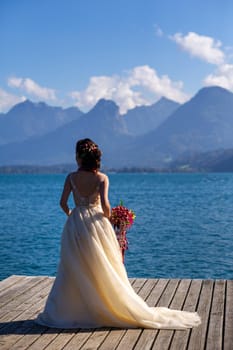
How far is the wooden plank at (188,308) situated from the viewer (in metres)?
5.88

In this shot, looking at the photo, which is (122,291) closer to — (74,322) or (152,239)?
(74,322)

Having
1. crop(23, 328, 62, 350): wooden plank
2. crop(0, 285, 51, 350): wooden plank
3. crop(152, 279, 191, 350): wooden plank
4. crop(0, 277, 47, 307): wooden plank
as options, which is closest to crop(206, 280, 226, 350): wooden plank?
crop(152, 279, 191, 350): wooden plank

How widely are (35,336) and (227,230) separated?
76.3ft

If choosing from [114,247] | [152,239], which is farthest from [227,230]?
[114,247]

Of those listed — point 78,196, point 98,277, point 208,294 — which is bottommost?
point 208,294

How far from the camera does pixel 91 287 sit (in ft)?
21.3

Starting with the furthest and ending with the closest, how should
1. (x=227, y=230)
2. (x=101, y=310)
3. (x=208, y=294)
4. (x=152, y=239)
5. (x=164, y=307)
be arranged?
1. (x=227, y=230)
2. (x=152, y=239)
3. (x=208, y=294)
4. (x=164, y=307)
5. (x=101, y=310)

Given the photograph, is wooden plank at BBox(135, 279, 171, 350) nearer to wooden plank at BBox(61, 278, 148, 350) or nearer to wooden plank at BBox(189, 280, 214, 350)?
wooden plank at BBox(61, 278, 148, 350)

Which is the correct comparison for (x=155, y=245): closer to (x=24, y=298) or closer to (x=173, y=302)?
(x=24, y=298)

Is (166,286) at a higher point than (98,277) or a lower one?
lower

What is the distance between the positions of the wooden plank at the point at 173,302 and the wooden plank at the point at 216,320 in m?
0.40

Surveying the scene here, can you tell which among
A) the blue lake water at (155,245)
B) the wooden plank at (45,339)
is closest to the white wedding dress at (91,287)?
the wooden plank at (45,339)

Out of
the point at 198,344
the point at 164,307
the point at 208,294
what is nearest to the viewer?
the point at 198,344

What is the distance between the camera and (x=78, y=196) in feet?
21.7
